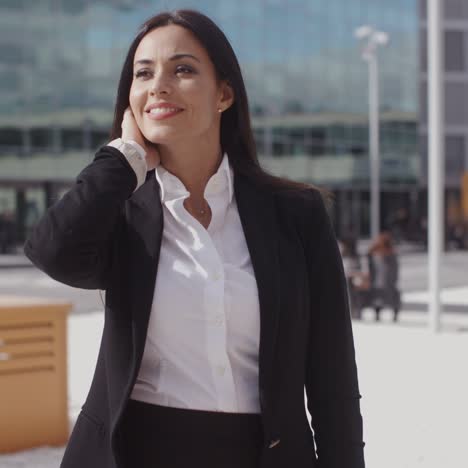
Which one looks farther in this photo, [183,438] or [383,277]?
[383,277]

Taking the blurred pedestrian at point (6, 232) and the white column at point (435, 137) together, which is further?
the blurred pedestrian at point (6, 232)

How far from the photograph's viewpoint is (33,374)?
663 cm

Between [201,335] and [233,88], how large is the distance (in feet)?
2.09

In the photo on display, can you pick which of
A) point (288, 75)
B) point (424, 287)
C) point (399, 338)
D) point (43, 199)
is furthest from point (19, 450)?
point (288, 75)

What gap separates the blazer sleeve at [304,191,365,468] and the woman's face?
0.38 meters

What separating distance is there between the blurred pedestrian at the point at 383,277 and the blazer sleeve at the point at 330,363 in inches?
516

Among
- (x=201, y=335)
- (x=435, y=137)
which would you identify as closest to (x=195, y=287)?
(x=201, y=335)

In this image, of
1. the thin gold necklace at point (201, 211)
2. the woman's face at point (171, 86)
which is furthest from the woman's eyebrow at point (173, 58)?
the thin gold necklace at point (201, 211)

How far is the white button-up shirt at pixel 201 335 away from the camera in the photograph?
2221mm

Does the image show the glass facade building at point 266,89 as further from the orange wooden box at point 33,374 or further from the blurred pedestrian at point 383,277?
the orange wooden box at point 33,374

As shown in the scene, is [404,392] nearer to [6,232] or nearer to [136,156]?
[136,156]

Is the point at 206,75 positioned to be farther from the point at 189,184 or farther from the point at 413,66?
the point at 413,66

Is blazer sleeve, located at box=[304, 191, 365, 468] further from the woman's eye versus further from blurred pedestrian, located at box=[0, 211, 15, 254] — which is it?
blurred pedestrian, located at box=[0, 211, 15, 254]

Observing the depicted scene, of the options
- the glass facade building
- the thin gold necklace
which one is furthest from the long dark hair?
the glass facade building
